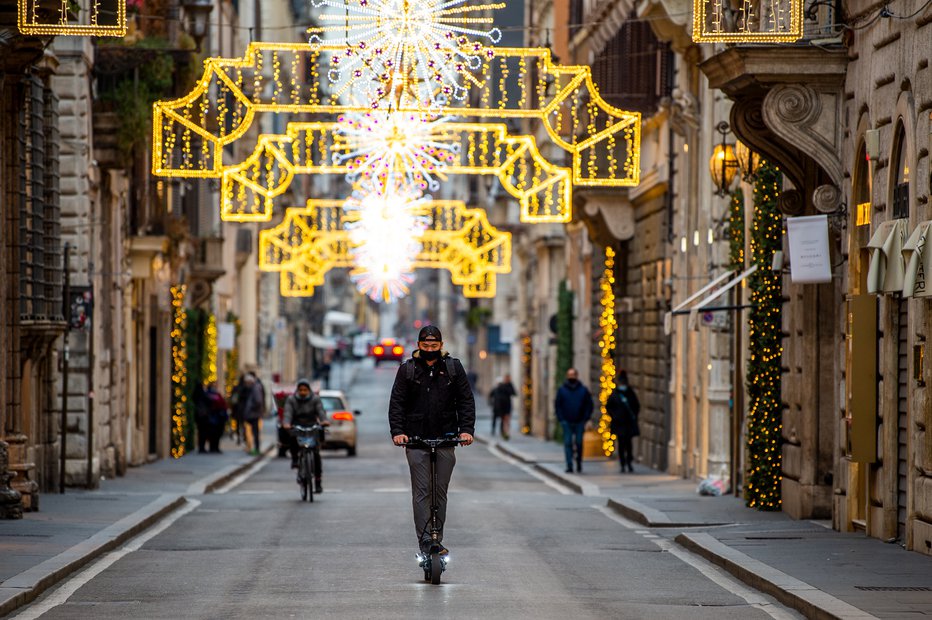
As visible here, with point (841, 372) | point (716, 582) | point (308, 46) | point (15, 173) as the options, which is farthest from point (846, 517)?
point (15, 173)

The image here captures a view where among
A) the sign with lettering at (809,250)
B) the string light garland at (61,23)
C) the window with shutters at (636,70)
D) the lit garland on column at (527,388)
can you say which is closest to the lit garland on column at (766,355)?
the sign with lettering at (809,250)

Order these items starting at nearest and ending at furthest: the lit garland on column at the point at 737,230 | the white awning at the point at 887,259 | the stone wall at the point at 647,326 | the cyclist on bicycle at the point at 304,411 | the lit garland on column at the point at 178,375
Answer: the white awning at the point at 887,259 < the lit garland on column at the point at 737,230 < the cyclist on bicycle at the point at 304,411 < the stone wall at the point at 647,326 < the lit garland on column at the point at 178,375

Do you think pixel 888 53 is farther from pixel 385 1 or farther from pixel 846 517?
pixel 385 1

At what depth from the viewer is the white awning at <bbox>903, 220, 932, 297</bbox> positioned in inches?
658

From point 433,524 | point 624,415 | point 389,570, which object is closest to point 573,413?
point 624,415

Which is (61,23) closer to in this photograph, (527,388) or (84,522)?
(84,522)

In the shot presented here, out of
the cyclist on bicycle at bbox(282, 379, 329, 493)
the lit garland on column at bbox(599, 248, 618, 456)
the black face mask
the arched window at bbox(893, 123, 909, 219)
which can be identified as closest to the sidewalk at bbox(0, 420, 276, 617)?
the cyclist on bicycle at bbox(282, 379, 329, 493)

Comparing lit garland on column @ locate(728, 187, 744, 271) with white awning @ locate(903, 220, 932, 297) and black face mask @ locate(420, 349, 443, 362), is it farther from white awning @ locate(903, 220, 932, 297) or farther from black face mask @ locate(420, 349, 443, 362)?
black face mask @ locate(420, 349, 443, 362)

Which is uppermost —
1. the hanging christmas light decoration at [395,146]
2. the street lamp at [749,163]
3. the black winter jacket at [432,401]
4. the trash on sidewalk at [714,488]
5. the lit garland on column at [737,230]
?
the hanging christmas light decoration at [395,146]

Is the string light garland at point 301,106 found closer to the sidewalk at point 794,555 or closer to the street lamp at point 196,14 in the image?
the sidewalk at point 794,555

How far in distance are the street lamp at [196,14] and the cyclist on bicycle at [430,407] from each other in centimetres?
2414

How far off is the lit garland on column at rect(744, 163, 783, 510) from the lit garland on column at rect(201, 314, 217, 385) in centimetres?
2724

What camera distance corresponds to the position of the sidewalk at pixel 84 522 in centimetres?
1569

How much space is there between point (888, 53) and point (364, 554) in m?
6.47
